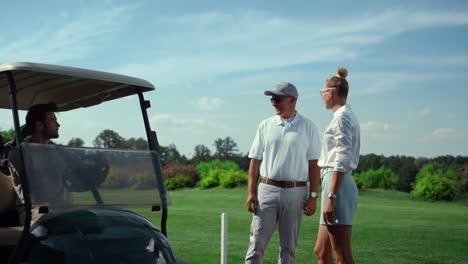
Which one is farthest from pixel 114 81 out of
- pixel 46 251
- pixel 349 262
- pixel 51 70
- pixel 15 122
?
pixel 349 262

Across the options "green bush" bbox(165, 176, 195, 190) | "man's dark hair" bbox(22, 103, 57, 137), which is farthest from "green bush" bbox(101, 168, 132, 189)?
"green bush" bbox(165, 176, 195, 190)

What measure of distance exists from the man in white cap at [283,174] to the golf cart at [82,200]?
128 cm

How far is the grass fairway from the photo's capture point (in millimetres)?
8148

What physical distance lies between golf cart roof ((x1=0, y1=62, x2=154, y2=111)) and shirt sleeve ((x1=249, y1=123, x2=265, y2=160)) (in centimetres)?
130

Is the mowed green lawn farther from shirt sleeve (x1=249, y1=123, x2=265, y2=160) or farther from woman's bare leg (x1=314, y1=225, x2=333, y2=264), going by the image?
shirt sleeve (x1=249, y1=123, x2=265, y2=160)

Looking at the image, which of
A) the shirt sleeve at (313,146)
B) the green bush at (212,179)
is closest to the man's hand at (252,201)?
the shirt sleeve at (313,146)

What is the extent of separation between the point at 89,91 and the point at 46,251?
70.2 inches

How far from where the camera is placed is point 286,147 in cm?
489

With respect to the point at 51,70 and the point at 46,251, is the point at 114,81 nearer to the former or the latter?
the point at 51,70

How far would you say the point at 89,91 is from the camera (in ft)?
15.1

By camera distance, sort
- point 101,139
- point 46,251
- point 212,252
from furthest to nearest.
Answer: point 212,252
point 101,139
point 46,251

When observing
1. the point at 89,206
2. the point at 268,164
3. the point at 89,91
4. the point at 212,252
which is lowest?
the point at 212,252

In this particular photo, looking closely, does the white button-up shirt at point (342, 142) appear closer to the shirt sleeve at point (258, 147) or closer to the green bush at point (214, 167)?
the shirt sleeve at point (258, 147)

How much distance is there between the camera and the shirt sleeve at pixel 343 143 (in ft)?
12.8
